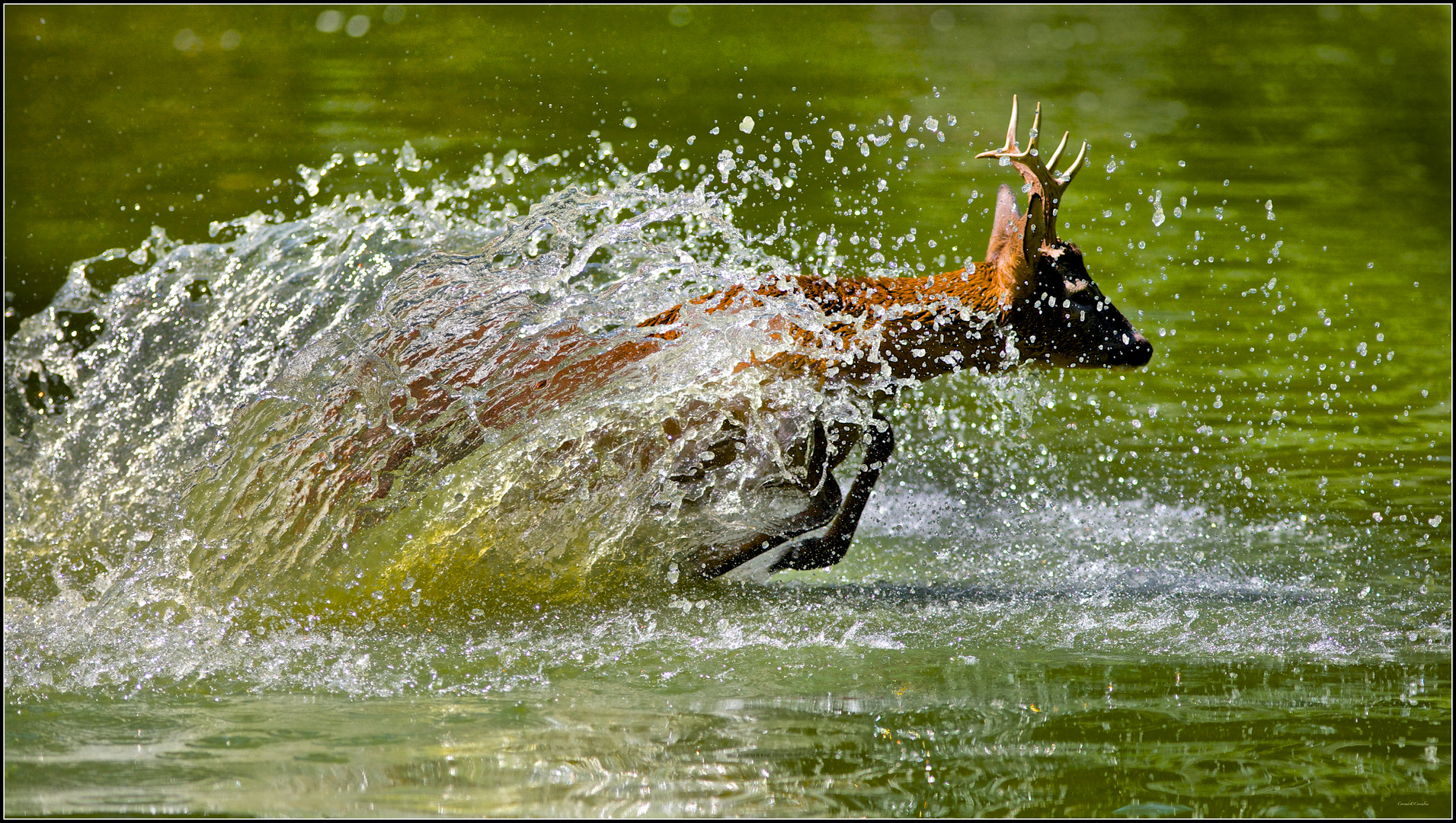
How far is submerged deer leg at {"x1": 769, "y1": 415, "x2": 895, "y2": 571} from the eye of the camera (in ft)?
17.0

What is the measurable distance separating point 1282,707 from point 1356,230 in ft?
22.6

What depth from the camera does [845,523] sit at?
5.23 metres

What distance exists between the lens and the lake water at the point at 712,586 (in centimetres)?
367

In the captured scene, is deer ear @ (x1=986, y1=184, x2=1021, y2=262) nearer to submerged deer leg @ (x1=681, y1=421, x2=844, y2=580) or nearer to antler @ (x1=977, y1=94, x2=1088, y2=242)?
antler @ (x1=977, y1=94, x2=1088, y2=242)

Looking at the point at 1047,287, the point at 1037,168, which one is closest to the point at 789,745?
the point at 1047,287

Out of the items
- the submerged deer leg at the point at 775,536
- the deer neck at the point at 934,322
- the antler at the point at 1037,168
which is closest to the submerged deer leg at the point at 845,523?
the submerged deer leg at the point at 775,536

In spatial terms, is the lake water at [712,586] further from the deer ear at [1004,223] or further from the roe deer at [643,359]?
the deer ear at [1004,223]

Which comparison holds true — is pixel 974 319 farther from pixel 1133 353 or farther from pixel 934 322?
pixel 1133 353

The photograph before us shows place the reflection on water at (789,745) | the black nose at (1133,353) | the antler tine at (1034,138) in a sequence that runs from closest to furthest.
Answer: the reflection on water at (789,745) < the antler tine at (1034,138) < the black nose at (1133,353)

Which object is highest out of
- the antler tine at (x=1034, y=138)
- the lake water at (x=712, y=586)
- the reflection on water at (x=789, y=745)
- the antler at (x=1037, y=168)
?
the antler tine at (x=1034, y=138)

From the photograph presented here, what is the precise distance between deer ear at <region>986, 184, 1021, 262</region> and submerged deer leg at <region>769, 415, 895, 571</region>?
2.29 ft

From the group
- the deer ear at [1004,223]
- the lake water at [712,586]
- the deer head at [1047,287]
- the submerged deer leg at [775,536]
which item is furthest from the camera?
the submerged deer leg at [775,536]

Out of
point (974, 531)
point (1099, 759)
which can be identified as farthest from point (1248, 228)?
point (1099, 759)

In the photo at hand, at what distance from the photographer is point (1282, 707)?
13.5 ft
